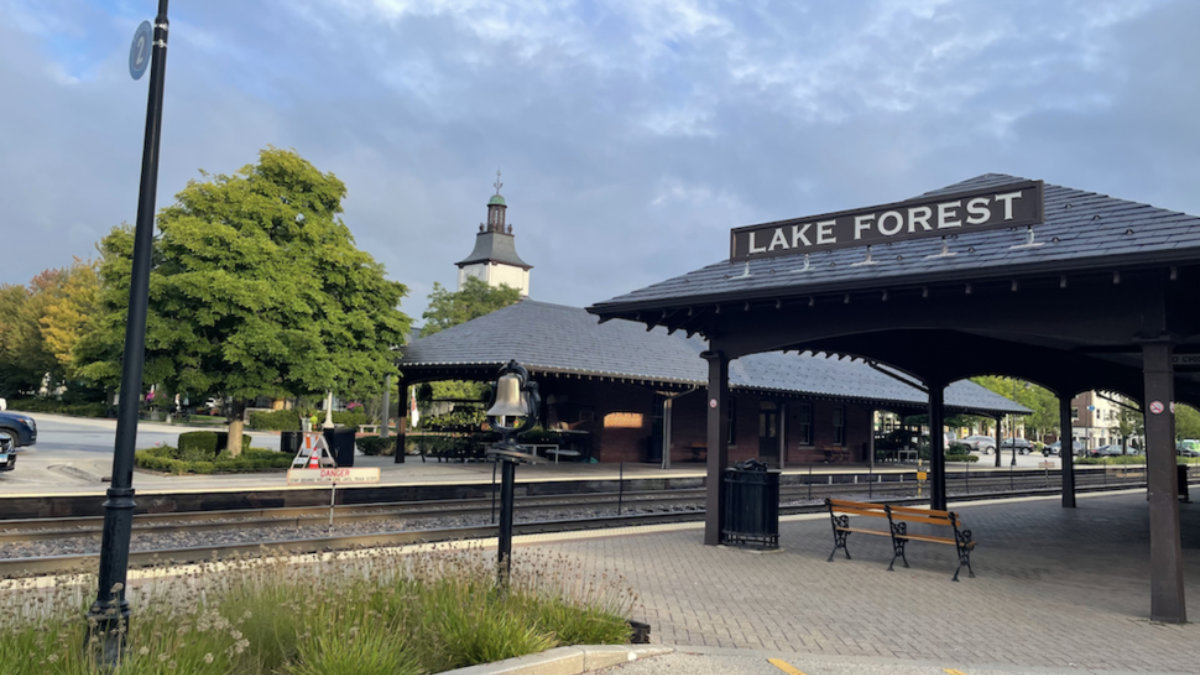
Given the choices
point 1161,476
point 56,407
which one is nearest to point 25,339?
point 56,407

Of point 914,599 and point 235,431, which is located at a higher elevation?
point 235,431

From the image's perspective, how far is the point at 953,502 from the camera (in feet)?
74.7

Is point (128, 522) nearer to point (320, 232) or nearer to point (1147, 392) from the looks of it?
point (1147, 392)

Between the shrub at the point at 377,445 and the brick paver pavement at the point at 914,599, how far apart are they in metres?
20.6

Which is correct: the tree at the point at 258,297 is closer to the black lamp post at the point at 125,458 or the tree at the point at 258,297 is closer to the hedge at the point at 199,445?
the hedge at the point at 199,445

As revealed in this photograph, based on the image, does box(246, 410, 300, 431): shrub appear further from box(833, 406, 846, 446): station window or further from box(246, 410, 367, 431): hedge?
box(833, 406, 846, 446): station window

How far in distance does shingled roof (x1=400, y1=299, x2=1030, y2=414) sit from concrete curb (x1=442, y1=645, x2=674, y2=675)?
1810cm

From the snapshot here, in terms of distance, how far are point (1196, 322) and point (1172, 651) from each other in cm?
542

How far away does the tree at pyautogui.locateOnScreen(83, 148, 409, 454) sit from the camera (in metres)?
22.8

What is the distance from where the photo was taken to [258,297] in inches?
917

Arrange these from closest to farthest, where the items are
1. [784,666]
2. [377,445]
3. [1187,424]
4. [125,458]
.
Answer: [125,458] → [784,666] → [377,445] → [1187,424]

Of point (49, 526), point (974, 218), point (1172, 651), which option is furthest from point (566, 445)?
point (1172, 651)

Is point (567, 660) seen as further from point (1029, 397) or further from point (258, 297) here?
point (1029, 397)

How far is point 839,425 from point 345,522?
96.1 feet
